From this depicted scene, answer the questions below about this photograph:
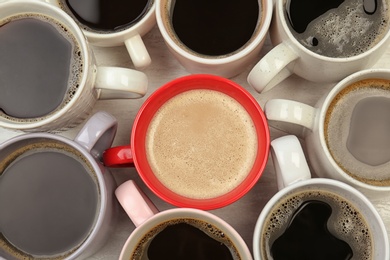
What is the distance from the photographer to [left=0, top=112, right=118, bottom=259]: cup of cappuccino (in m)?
1.21

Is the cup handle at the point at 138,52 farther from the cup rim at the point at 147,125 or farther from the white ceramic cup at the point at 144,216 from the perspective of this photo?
the white ceramic cup at the point at 144,216

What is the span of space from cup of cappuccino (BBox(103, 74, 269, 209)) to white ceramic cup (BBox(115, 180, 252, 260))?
0.08 m

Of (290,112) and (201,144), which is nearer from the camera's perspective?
(290,112)

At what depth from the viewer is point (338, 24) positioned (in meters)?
1.30

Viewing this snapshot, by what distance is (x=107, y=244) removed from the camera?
1339 millimetres

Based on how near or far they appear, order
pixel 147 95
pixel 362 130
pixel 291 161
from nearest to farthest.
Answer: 1. pixel 291 161
2. pixel 362 130
3. pixel 147 95

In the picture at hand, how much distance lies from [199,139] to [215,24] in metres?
0.25

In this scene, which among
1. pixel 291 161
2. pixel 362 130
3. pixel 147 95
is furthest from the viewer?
pixel 147 95

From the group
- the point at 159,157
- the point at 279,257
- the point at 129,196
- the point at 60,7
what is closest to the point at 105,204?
the point at 129,196

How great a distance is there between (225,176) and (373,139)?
0.99ft

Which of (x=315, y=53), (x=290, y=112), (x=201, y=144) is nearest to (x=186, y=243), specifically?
(x=201, y=144)

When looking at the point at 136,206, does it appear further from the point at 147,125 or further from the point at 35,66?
the point at 35,66

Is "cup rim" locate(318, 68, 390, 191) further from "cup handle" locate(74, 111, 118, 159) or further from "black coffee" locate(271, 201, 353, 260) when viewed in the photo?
"cup handle" locate(74, 111, 118, 159)

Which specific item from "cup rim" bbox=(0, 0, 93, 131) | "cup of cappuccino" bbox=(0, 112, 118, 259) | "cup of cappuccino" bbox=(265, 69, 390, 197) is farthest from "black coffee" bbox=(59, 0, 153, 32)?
"cup of cappuccino" bbox=(265, 69, 390, 197)
